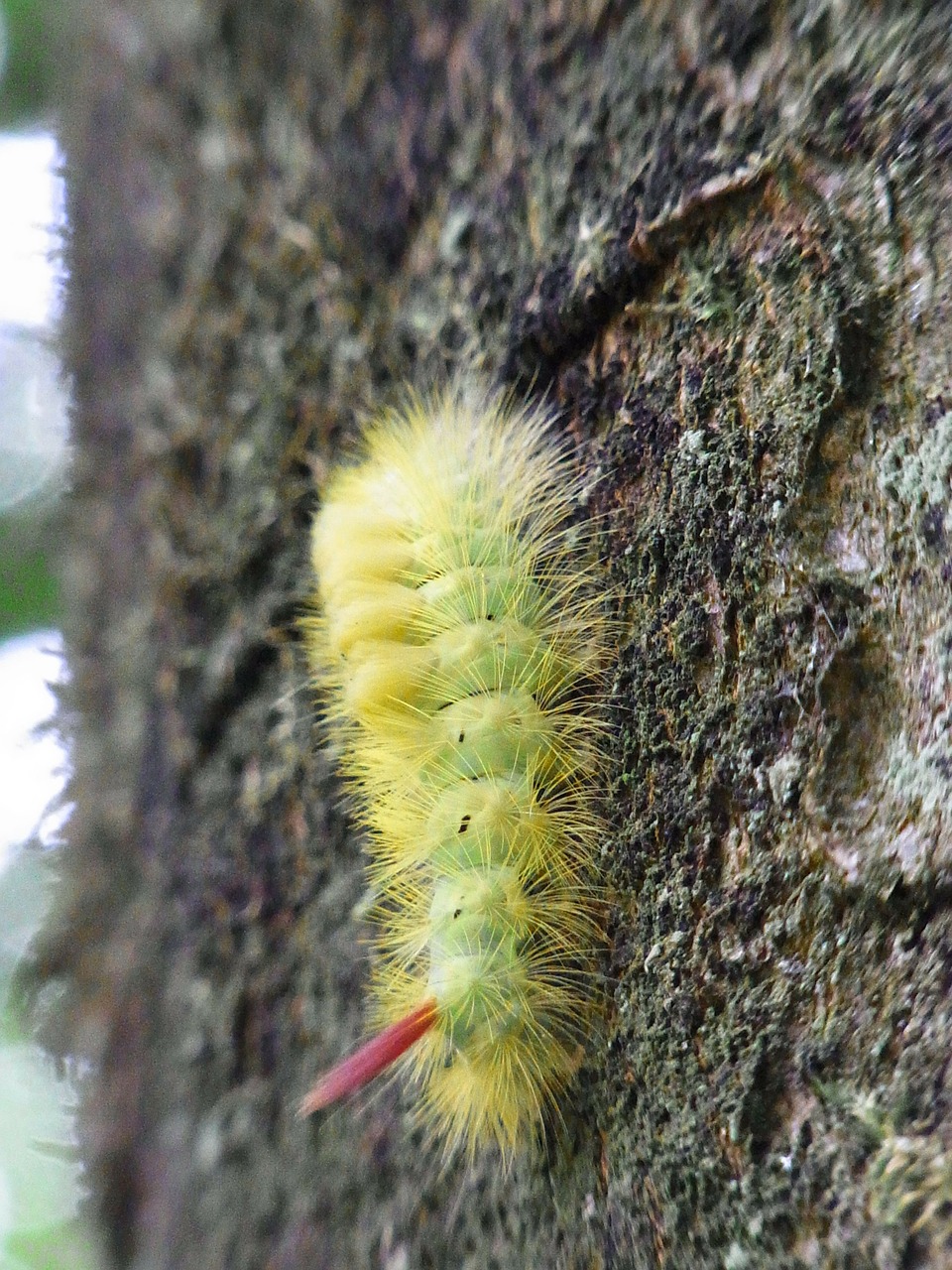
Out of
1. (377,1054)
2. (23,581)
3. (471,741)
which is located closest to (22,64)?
(23,581)

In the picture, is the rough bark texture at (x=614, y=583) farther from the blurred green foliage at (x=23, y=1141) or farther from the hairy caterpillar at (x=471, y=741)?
the blurred green foliage at (x=23, y=1141)

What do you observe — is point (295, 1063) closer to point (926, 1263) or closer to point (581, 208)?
point (926, 1263)

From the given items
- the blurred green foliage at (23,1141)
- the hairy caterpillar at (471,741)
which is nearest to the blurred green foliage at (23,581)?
the blurred green foliage at (23,1141)

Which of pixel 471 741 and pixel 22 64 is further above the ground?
pixel 22 64

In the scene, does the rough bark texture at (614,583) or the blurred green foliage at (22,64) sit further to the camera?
the blurred green foliage at (22,64)

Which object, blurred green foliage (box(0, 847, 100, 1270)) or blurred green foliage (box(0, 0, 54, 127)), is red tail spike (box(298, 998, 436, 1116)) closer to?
blurred green foliage (box(0, 847, 100, 1270))

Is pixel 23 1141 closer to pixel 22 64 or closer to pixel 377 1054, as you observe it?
pixel 377 1054

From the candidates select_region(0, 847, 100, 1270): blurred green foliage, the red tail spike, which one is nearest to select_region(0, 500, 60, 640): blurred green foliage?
select_region(0, 847, 100, 1270): blurred green foliage
